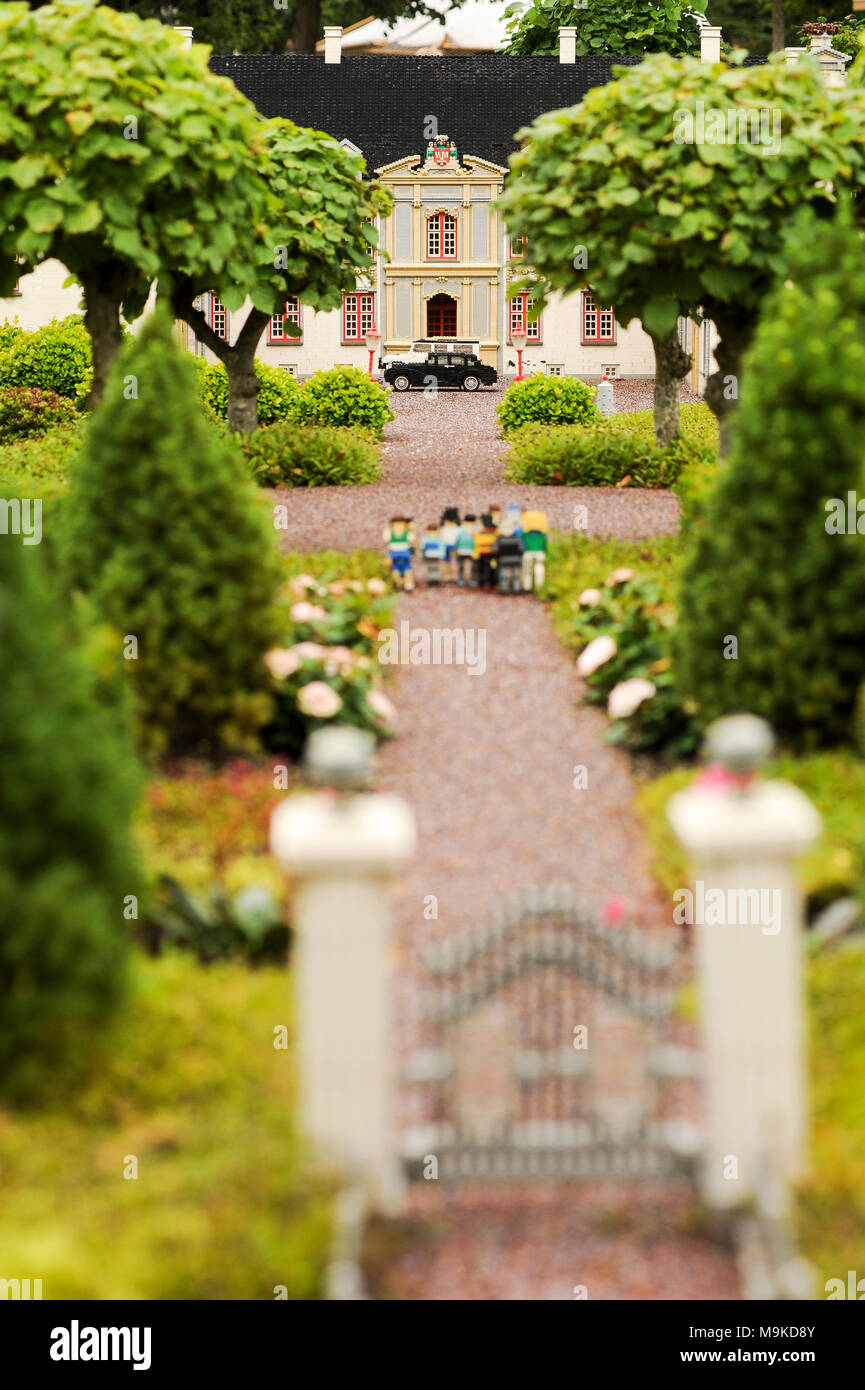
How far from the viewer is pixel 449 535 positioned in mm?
15914

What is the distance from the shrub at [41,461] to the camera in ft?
58.6

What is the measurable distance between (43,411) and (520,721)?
18100 millimetres

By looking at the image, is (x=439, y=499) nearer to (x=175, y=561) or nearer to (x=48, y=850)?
(x=175, y=561)

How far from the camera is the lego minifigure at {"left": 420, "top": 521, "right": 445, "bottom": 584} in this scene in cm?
1573

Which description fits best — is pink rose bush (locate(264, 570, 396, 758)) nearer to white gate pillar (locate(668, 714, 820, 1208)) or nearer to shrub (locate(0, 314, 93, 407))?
white gate pillar (locate(668, 714, 820, 1208))

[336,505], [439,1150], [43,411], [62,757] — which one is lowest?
[439,1150]

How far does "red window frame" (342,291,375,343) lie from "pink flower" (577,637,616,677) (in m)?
31.0

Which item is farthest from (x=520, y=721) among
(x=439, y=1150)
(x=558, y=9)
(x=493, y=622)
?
(x=558, y=9)

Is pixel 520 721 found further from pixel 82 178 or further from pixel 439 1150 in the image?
pixel 82 178

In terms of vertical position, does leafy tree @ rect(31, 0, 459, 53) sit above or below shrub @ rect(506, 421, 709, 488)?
above

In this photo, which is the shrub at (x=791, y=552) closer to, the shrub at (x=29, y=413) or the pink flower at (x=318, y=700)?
the pink flower at (x=318, y=700)

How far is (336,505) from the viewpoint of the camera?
2005 centimetres

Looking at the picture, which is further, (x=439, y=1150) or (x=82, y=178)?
(x=82, y=178)

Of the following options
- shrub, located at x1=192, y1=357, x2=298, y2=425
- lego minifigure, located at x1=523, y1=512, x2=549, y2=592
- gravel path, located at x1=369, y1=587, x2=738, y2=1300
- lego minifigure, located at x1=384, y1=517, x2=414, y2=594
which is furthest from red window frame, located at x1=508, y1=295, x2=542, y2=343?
gravel path, located at x1=369, y1=587, x2=738, y2=1300
